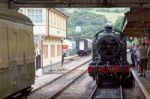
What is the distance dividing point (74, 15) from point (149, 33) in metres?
113

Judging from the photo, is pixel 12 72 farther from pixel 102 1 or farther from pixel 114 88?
pixel 114 88

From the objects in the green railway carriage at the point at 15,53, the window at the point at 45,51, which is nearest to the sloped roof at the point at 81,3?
the green railway carriage at the point at 15,53

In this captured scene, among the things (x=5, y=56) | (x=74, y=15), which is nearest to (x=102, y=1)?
(x=5, y=56)

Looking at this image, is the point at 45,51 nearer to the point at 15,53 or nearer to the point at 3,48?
the point at 15,53

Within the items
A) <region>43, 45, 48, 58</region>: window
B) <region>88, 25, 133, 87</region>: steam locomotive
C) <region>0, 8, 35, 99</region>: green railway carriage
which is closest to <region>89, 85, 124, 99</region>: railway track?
<region>88, 25, 133, 87</region>: steam locomotive

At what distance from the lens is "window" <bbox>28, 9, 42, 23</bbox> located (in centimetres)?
4273

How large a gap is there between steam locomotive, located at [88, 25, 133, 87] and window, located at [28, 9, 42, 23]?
59.6 ft

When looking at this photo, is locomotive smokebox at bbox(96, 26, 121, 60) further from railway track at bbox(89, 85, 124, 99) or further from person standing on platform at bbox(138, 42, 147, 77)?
railway track at bbox(89, 85, 124, 99)

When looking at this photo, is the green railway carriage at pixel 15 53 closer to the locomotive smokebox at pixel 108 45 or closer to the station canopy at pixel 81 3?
the station canopy at pixel 81 3

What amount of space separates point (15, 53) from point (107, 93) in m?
9.33

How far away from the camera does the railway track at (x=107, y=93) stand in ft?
67.7

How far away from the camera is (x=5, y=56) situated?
12.7m

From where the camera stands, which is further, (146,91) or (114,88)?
(114,88)

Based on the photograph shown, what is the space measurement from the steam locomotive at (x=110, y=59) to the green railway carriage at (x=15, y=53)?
26.8 ft
